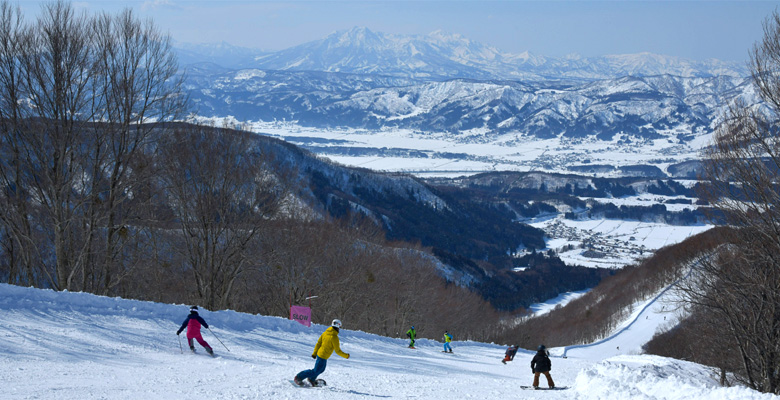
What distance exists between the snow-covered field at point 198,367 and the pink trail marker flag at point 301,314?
2708mm

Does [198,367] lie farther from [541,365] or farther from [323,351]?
[541,365]

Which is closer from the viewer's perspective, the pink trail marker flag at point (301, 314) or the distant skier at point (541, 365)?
the distant skier at point (541, 365)

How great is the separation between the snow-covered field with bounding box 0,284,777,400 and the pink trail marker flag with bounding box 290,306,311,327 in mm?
2708

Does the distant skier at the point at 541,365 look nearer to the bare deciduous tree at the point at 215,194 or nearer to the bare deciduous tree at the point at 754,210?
the bare deciduous tree at the point at 754,210

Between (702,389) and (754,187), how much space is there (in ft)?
37.5

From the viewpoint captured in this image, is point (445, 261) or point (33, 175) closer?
point (33, 175)

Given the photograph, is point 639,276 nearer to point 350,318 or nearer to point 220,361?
point 350,318

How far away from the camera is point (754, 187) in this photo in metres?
22.0

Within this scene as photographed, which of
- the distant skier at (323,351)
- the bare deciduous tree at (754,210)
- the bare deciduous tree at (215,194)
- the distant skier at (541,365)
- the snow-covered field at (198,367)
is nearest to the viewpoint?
the snow-covered field at (198,367)

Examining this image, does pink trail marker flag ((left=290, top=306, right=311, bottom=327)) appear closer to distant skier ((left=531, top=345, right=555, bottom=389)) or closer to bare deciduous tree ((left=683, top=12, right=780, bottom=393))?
distant skier ((left=531, top=345, right=555, bottom=389))

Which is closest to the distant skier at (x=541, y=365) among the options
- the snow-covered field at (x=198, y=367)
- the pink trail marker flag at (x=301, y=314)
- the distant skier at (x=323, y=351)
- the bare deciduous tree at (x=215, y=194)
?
the snow-covered field at (x=198, y=367)

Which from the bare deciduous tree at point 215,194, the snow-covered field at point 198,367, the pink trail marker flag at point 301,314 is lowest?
the snow-covered field at point 198,367

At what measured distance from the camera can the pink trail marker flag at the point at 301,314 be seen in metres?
27.0

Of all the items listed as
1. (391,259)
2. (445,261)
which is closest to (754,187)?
(391,259)
